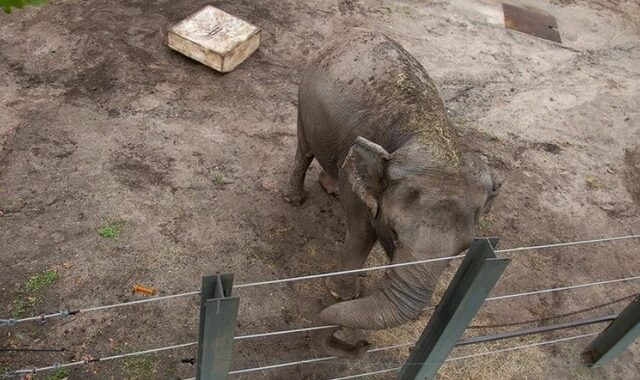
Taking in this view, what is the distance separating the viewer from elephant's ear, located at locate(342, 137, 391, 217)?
4.26 meters

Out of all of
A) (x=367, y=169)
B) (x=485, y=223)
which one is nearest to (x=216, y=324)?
(x=367, y=169)

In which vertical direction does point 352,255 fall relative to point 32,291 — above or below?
above

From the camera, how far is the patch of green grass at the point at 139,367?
4.61 m

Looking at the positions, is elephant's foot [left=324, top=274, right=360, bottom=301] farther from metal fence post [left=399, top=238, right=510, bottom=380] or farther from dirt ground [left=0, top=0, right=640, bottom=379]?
metal fence post [left=399, top=238, right=510, bottom=380]

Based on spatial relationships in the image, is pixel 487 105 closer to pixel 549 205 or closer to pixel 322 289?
pixel 549 205

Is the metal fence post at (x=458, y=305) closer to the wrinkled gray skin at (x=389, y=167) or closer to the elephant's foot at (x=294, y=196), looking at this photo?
the wrinkled gray skin at (x=389, y=167)

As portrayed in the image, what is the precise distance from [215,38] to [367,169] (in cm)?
413

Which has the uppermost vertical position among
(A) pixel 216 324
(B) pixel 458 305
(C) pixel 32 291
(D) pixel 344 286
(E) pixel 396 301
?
(A) pixel 216 324

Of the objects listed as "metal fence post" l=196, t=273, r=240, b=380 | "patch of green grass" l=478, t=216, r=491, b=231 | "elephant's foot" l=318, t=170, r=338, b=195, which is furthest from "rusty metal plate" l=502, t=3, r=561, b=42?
"metal fence post" l=196, t=273, r=240, b=380

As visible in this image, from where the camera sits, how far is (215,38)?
768cm

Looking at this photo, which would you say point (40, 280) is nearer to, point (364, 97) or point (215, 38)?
point (364, 97)

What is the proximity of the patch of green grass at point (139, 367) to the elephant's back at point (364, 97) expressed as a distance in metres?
2.23

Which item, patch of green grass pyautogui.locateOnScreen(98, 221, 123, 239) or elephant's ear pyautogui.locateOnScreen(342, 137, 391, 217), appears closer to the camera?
elephant's ear pyautogui.locateOnScreen(342, 137, 391, 217)

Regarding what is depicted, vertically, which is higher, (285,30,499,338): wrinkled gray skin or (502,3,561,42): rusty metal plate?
(285,30,499,338): wrinkled gray skin
